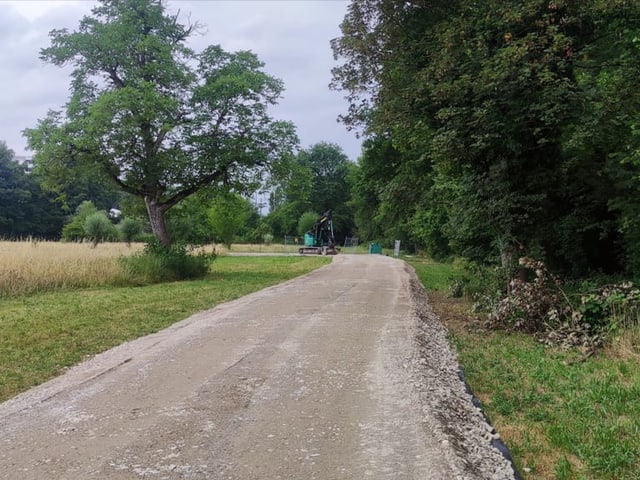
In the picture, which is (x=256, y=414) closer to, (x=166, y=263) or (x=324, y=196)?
(x=166, y=263)

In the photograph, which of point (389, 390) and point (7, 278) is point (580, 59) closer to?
point (389, 390)

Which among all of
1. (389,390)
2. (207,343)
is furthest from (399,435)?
(207,343)

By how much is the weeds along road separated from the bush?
10.3m

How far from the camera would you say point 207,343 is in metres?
7.39

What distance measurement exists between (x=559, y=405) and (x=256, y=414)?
9.69ft

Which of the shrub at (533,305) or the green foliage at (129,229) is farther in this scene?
the green foliage at (129,229)

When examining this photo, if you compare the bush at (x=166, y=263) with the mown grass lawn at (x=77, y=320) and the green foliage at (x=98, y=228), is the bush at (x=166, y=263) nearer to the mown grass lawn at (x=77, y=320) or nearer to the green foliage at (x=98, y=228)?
the mown grass lawn at (x=77, y=320)

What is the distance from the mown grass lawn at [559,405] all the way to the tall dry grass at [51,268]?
11737mm

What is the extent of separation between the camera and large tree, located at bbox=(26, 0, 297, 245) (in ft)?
59.8

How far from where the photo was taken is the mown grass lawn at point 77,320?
21.0ft

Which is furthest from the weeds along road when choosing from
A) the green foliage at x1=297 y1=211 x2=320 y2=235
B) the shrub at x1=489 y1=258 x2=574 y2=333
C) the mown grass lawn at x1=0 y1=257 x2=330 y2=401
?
the green foliage at x1=297 y1=211 x2=320 y2=235

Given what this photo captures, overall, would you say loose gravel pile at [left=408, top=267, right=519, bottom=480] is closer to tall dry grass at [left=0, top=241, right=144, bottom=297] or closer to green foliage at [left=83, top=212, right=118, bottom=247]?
tall dry grass at [left=0, top=241, right=144, bottom=297]

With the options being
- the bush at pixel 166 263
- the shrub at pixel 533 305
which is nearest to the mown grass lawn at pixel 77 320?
the bush at pixel 166 263

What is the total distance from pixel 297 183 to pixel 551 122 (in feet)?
45.8
